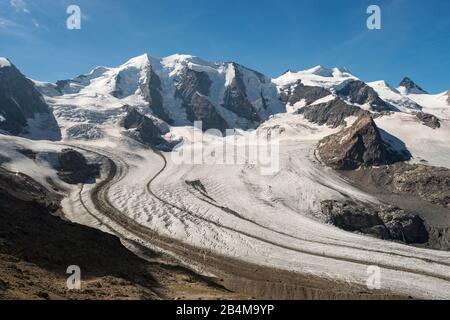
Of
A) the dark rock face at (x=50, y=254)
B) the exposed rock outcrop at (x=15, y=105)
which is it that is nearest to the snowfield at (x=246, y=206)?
the dark rock face at (x=50, y=254)

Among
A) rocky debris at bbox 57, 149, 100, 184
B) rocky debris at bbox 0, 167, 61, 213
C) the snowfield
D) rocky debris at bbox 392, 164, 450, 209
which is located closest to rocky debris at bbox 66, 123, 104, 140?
the snowfield

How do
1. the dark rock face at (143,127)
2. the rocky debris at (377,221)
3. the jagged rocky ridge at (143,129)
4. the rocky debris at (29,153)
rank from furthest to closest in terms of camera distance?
the dark rock face at (143,127) → the jagged rocky ridge at (143,129) → the rocky debris at (29,153) → the rocky debris at (377,221)

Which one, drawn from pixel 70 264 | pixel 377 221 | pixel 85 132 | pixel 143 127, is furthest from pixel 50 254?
pixel 143 127

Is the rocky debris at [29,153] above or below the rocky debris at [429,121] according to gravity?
below

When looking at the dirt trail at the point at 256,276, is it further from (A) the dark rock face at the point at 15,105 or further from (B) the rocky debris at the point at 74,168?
(A) the dark rock face at the point at 15,105

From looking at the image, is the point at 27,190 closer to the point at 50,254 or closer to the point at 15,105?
the point at 50,254

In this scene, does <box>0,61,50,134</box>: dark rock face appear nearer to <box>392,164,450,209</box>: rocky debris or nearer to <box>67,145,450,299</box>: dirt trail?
<box>67,145,450,299</box>: dirt trail
